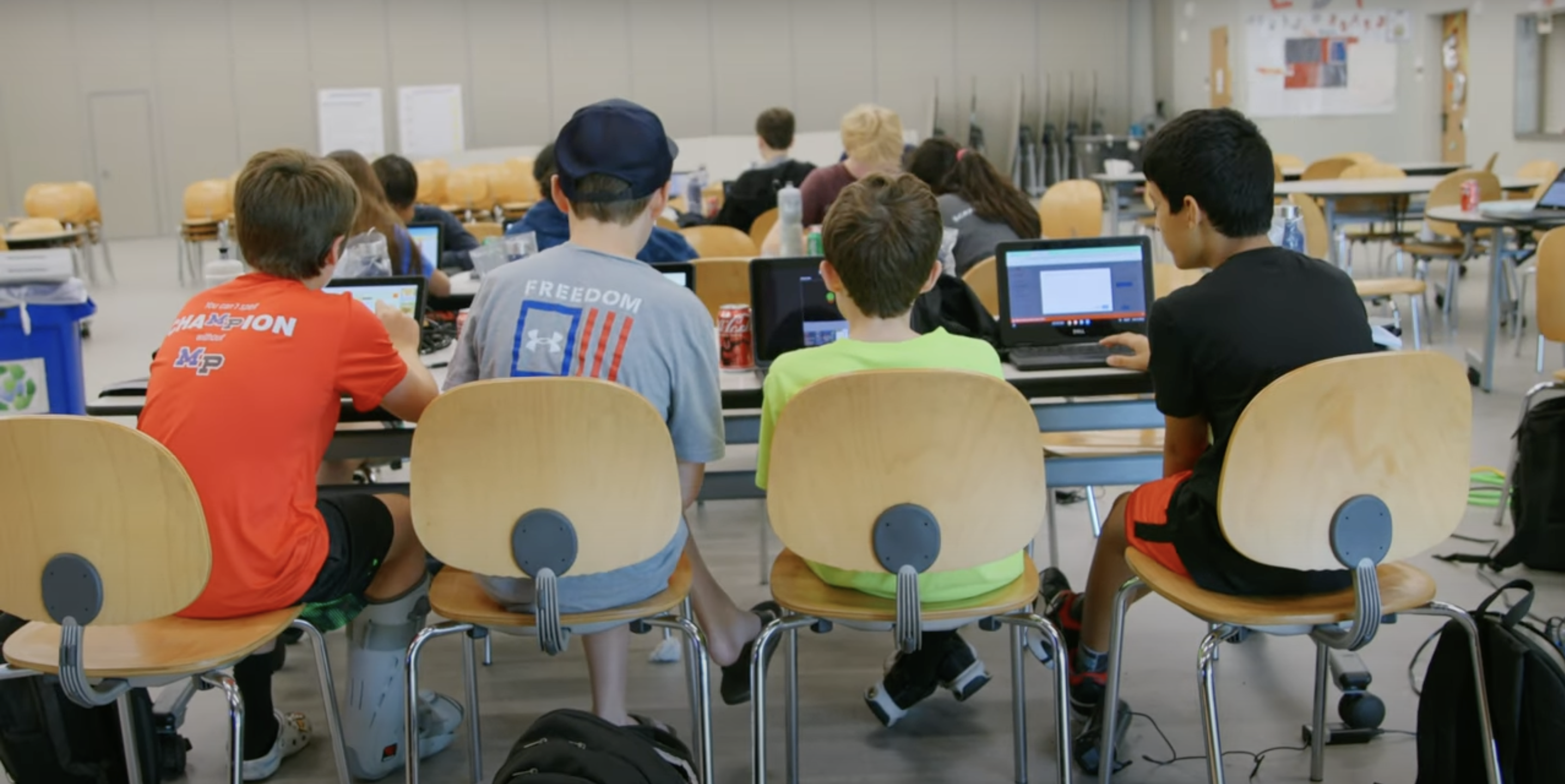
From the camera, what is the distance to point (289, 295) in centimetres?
213

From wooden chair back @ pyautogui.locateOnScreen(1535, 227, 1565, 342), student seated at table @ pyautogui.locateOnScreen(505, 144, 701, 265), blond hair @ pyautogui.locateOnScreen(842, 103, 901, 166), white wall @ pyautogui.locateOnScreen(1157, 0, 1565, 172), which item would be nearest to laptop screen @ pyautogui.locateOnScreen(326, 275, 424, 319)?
student seated at table @ pyautogui.locateOnScreen(505, 144, 701, 265)

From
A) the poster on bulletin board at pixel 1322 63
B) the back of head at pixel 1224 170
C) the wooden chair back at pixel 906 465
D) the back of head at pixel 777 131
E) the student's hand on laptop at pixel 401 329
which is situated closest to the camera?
the wooden chair back at pixel 906 465

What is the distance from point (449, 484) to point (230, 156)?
13.7m

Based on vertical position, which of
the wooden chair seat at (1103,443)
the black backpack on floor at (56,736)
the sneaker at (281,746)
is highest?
the wooden chair seat at (1103,443)

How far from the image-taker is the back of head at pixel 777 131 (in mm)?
6301

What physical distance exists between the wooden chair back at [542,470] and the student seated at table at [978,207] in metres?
2.30

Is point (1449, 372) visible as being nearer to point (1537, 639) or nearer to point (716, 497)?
point (1537, 639)

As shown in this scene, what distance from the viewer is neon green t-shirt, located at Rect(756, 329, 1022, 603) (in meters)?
2.09

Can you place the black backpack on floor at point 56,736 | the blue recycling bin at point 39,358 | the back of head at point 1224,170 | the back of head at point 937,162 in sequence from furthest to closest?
the back of head at point 937,162 < the blue recycling bin at point 39,358 < the black backpack on floor at point 56,736 < the back of head at point 1224,170

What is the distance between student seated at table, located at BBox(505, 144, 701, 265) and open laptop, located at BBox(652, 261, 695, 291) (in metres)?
0.83

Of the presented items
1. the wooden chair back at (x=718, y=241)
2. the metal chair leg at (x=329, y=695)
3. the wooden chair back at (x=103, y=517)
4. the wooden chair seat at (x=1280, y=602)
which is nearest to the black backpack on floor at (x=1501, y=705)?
the wooden chair seat at (x=1280, y=602)

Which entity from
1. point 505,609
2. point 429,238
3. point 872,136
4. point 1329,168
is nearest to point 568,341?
point 505,609

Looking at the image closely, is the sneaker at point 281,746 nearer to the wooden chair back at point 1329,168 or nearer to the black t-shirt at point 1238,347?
the black t-shirt at point 1238,347

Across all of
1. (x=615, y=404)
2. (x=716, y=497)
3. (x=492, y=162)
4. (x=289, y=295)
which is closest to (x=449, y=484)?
(x=615, y=404)
